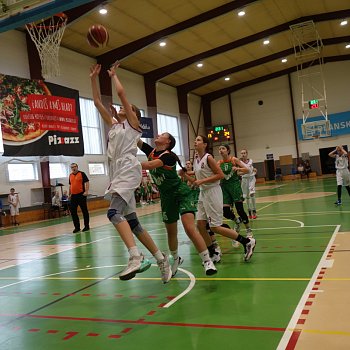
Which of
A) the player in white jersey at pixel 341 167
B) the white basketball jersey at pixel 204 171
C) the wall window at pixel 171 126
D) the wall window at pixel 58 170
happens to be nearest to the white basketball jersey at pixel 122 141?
the white basketball jersey at pixel 204 171

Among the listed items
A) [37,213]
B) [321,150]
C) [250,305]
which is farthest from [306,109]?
[250,305]

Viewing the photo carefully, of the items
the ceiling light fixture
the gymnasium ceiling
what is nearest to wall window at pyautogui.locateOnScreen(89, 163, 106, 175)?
the gymnasium ceiling

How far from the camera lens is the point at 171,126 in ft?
101

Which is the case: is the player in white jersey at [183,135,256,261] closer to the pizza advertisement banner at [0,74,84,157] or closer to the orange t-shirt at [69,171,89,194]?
the orange t-shirt at [69,171,89,194]

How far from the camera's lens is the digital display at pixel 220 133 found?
33.2m

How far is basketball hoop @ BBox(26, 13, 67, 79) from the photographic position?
13.0 m

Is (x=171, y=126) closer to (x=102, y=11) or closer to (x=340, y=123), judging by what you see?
(x=340, y=123)

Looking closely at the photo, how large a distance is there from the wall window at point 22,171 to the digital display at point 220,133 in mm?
18124

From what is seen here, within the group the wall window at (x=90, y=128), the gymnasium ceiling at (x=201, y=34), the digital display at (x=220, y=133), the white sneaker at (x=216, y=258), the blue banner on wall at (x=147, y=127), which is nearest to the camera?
the white sneaker at (x=216, y=258)

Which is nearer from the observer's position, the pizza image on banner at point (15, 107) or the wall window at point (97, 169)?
the pizza image on banner at point (15, 107)

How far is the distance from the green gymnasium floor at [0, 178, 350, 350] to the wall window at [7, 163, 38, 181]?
35.5ft

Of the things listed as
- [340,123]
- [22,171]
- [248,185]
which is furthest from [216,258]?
[340,123]

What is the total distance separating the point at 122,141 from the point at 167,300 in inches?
66.0

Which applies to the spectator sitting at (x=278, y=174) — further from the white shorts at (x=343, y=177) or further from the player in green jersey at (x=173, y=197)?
the player in green jersey at (x=173, y=197)
